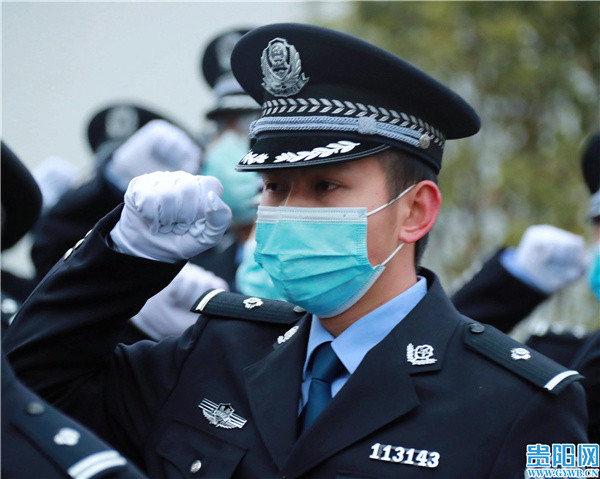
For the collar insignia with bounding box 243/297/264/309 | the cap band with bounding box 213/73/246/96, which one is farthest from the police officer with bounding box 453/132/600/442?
the collar insignia with bounding box 243/297/264/309

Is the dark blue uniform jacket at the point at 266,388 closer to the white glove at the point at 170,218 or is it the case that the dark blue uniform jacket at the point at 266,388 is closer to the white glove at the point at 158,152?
the white glove at the point at 170,218

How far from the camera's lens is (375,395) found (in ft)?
8.59

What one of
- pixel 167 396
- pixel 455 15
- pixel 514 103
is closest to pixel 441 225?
pixel 514 103

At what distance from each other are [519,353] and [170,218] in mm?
996

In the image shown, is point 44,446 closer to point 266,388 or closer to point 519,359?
point 266,388

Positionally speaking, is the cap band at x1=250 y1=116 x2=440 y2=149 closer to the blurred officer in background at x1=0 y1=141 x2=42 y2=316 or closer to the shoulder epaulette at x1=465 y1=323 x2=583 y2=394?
the shoulder epaulette at x1=465 y1=323 x2=583 y2=394

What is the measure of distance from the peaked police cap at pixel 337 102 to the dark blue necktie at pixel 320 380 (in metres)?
0.53

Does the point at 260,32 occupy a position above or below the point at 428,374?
above

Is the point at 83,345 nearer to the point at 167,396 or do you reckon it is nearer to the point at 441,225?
the point at 167,396

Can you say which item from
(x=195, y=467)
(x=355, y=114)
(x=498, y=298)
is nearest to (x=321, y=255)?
(x=355, y=114)

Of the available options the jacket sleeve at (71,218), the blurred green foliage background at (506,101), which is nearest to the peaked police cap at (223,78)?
the jacket sleeve at (71,218)

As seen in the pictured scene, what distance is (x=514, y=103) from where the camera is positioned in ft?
38.5

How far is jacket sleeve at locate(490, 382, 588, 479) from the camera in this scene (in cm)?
244

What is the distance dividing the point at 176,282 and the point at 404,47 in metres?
8.57
